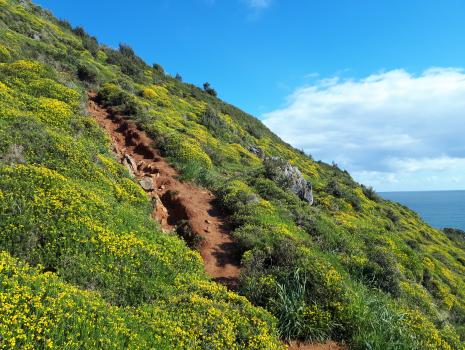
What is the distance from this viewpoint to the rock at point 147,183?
17.7m

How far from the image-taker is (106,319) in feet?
24.1

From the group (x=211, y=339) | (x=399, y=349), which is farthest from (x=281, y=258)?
(x=211, y=339)

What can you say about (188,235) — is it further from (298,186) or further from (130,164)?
(298,186)

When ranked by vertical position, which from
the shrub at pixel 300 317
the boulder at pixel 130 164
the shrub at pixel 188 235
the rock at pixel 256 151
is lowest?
the shrub at pixel 300 317

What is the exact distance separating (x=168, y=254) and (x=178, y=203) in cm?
635

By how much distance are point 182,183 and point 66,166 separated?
6.94 meters

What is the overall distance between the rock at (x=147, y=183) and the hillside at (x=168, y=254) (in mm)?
384

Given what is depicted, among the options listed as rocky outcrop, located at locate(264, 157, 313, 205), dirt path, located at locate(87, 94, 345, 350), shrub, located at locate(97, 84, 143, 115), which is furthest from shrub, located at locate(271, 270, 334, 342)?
shrub, located at locate(97, 84, 143, 115)

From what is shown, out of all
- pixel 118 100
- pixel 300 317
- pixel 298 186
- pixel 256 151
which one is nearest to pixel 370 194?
pixel 256 151

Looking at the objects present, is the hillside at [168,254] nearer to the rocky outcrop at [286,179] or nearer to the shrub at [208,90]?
the rocky outcrop at [286,179]

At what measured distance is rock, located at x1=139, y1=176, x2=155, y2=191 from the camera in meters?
17.7

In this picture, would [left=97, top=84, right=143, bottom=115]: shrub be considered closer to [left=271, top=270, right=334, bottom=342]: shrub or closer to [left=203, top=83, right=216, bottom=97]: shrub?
[left=271, top=270, right=334, bottom=342]: shrub

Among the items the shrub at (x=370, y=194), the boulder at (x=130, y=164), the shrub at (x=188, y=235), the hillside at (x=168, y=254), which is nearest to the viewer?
the hillside at (x=168, y=254)

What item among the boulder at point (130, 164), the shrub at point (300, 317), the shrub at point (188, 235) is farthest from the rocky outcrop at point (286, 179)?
the shrub at point (300, 317)
